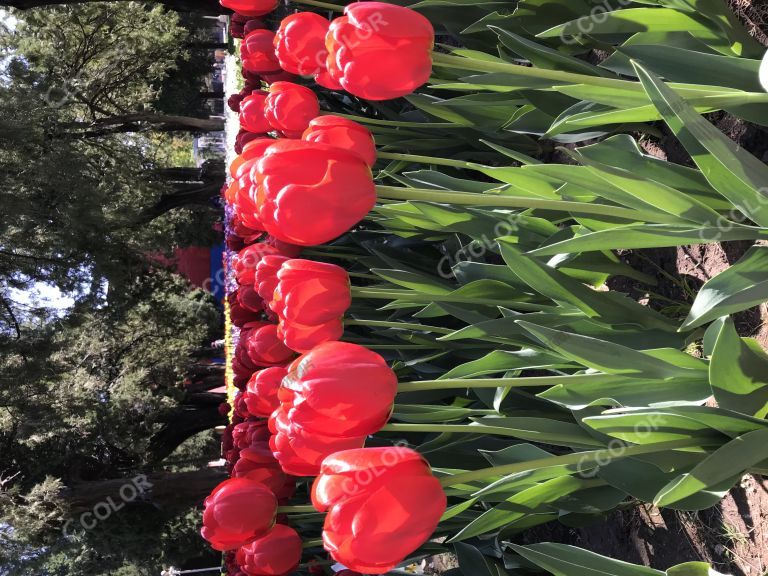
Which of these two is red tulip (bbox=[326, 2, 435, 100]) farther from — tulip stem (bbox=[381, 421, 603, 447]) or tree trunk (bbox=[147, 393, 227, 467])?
tree trunk (bbox=[147, 393, 227, 467])

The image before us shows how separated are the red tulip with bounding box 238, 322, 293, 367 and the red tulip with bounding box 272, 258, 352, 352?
58cm

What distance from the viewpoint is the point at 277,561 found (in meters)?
2.04

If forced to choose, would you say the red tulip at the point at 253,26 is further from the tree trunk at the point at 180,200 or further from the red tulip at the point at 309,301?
the tree trunk at the point at 180,200

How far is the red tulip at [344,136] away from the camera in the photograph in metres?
1.68

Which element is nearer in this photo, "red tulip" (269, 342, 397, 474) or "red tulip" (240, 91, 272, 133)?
"red tulip" (269, 342, 397, 474)

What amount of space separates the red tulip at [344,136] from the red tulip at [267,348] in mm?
875

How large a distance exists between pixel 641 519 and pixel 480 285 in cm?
123

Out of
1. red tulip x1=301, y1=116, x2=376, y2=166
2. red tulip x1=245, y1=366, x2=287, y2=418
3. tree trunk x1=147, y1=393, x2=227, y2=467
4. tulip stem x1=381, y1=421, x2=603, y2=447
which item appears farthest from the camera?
tree trunk x1=147, y1=393, x2=227, y2=467

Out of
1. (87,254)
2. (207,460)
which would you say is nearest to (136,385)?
(87,254)

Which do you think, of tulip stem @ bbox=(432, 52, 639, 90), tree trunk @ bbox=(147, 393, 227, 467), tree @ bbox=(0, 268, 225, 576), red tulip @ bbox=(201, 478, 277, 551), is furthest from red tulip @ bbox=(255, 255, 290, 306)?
tree trunk @ bbox=(147, 393, 227, 467)

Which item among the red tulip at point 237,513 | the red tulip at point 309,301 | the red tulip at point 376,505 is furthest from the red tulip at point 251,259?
the red tulip at point 376,505

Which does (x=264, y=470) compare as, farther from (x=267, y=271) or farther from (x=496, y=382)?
(x=496, y=382)

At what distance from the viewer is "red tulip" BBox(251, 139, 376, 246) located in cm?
137

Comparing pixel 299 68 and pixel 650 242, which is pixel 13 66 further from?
pixel 650 242
